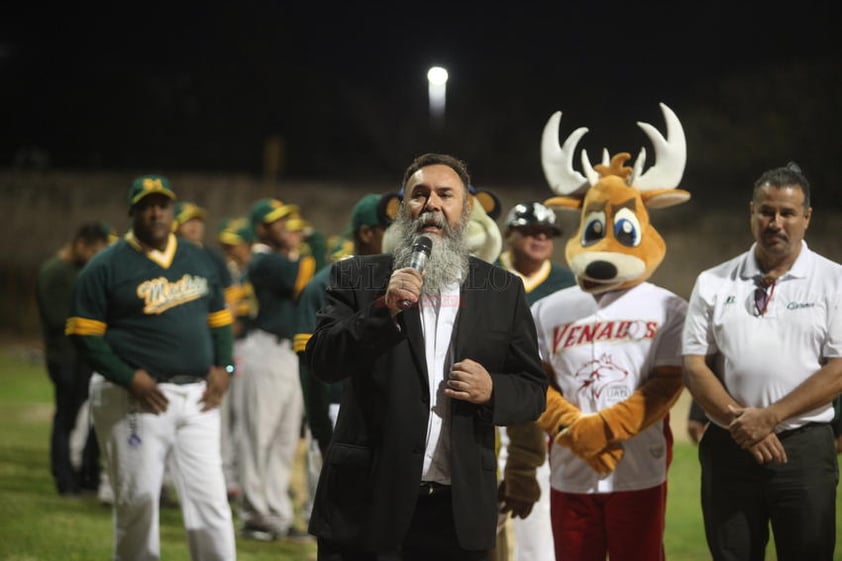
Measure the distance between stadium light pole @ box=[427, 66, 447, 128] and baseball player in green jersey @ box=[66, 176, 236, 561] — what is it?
5.06ft

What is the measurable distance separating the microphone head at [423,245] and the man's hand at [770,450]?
167cm

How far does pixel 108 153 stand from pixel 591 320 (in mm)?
26331

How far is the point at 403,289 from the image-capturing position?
3021 millimetres

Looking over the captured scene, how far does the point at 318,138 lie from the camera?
95.6 ft

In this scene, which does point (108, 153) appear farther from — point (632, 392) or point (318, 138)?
point (632, 392)

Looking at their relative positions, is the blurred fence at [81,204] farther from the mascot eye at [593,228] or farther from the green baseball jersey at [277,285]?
the mascot eye at [593,228]

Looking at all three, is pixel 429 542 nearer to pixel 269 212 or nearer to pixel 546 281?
pixel 546 281

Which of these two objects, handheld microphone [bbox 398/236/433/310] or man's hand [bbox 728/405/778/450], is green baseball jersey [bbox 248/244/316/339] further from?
handheld microphone [bbox 398/236/433/310]

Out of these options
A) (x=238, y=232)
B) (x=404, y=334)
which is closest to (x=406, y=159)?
(x=238, y=232)

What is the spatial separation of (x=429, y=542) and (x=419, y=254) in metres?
0.92

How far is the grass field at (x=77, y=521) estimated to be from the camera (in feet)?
22.2

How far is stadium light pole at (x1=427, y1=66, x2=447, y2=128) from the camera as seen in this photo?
4.49 metres

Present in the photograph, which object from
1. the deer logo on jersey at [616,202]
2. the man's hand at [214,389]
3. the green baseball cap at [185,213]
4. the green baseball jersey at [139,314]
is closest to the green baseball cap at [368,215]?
the deer logo on jersey at [616,202]

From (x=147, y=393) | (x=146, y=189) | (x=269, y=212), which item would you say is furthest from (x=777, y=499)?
(x=269, y=212)
